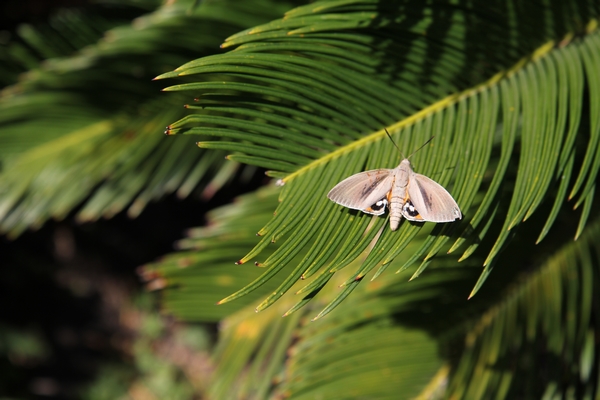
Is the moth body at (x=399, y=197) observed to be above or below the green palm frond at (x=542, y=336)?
above

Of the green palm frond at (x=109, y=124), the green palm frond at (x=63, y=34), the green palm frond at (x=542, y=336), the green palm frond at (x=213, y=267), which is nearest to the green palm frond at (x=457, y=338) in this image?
the green palm frond at (x=542, y=336)

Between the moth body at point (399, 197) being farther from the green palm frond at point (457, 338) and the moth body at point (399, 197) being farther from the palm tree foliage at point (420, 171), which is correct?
the green palm frond at point (457, 338)

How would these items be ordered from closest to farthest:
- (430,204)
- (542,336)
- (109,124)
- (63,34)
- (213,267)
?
(430,204)
(542,336)
(213,267)
(109,124)
(63,34)

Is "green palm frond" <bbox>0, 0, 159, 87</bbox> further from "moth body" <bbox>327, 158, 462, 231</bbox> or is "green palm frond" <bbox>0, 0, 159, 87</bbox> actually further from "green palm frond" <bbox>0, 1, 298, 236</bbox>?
"moth body" <bbox>327, 158, 462, 231</bbox>

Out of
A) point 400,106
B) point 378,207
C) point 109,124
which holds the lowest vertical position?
point 109,124

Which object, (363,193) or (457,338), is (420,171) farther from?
(457,338)

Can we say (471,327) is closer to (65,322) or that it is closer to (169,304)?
(169,304)

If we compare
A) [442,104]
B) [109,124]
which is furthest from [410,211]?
[109,124]

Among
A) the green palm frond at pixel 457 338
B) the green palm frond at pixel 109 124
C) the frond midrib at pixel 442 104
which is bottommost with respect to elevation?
the green palm frond at pixel 457 338

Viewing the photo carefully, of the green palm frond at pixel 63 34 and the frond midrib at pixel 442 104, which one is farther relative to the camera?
the green palm frond at pixel 63 34
